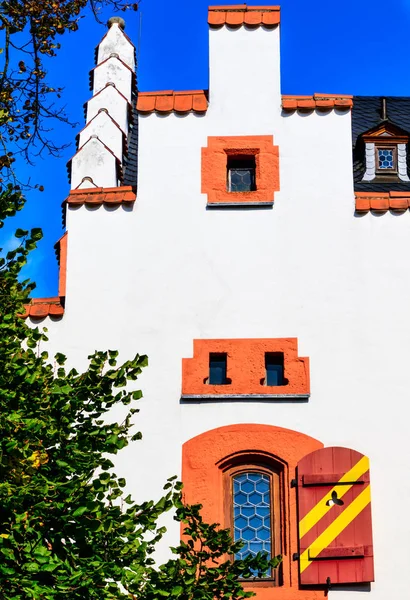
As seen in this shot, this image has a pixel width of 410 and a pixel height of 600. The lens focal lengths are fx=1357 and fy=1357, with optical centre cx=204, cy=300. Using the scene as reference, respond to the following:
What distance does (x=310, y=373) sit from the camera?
46.7ft

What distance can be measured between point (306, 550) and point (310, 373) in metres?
1.90

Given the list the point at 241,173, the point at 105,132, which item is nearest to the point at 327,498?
the point at 241,173

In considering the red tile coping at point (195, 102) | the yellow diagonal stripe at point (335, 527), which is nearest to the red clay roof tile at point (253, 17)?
the red tile coping at point (195, 102)

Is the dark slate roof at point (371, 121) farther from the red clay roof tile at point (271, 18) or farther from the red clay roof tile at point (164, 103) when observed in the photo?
the red clay roof tile at point (164, 103)

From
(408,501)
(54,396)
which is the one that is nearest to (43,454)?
(54,396)

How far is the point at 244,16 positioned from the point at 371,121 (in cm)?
614

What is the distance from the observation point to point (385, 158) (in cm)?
2033

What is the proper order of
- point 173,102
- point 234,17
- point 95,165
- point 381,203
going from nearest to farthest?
point 381,203, point 173,102, point 234,17, point 95,165

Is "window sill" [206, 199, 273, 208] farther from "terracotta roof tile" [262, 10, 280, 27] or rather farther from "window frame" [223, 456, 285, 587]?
"window frame" [223, 456, 285, 587]

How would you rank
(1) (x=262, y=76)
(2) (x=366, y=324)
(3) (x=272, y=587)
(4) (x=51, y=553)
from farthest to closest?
1. (1) (x=262, y=76)
2. (2) (x=366, y=324)
3. (3) (x=272, y=587)
4. (4) (x=51, y=553)

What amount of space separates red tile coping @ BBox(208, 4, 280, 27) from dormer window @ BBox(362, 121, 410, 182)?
4718 millimetres

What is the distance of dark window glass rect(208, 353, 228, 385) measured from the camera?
1441 cm

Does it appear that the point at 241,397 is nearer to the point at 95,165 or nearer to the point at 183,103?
the point at 183,103

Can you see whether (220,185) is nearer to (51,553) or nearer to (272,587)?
(272,587)
